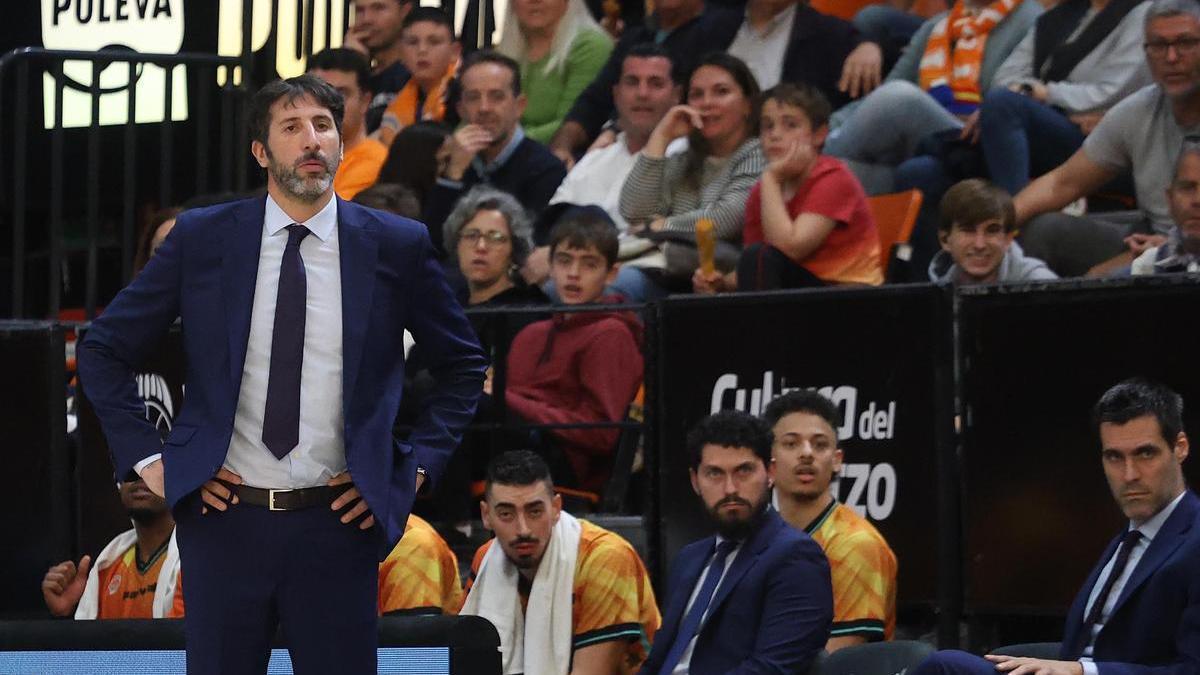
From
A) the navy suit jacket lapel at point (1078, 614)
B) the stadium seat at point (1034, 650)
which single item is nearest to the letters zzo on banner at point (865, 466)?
the stadium seat at point (1034, 650)

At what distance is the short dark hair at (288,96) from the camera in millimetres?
4266

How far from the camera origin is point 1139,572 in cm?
565

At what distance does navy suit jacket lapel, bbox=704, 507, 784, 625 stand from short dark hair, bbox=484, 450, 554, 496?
2.87 feet

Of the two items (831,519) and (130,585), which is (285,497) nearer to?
(831,519)

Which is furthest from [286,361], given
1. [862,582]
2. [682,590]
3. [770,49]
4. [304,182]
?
[770,49]

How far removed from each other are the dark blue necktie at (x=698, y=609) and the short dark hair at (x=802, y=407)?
1.54ft

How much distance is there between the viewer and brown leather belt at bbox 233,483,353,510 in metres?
4.12

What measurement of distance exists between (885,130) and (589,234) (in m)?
1.64

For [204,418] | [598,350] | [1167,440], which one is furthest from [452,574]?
[204,418]

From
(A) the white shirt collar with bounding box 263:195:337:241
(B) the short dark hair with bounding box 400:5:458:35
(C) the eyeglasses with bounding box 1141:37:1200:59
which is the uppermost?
(B) the short dark hair with bounding box 400:5:458:35

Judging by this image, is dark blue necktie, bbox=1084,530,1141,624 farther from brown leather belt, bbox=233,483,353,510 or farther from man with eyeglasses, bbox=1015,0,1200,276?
brown leather belt, bbox=233,483,353,510

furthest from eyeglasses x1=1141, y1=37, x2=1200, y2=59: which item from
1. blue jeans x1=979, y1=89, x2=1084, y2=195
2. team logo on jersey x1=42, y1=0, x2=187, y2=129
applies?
team logo on jersey x1=42, y1=0, x2=187, y2=129

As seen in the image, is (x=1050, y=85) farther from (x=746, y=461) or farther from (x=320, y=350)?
(x=320, y=350)

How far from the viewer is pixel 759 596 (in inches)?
255
